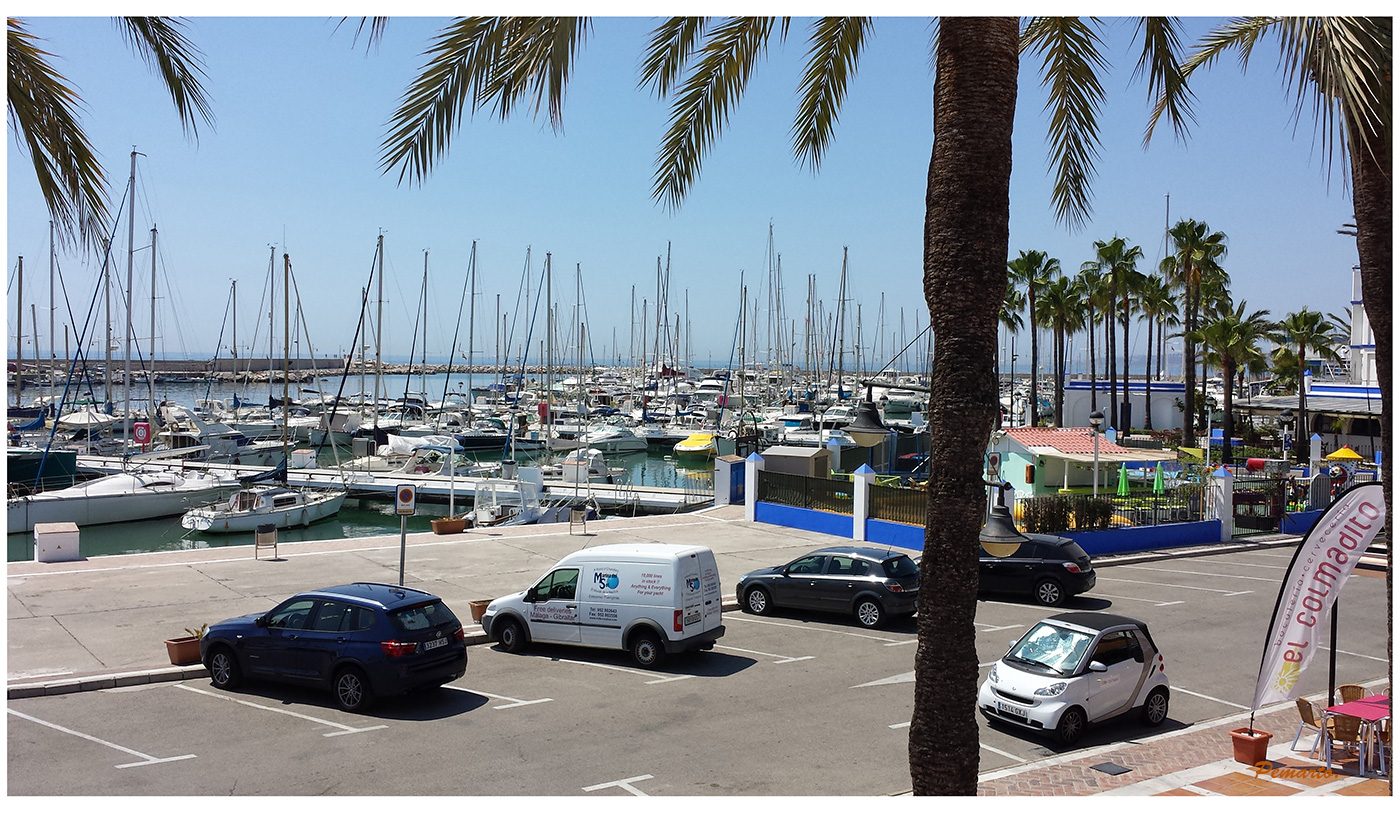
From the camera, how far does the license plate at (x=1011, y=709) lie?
12758 mm

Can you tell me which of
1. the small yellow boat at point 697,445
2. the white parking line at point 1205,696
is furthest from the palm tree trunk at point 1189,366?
the white parking line at point 1205,696

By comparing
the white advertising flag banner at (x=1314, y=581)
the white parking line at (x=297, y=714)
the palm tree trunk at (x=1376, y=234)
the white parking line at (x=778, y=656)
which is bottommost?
the white parking line at (x=778, y=656)

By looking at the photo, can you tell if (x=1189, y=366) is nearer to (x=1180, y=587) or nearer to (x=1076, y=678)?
(x=1180, y=587)

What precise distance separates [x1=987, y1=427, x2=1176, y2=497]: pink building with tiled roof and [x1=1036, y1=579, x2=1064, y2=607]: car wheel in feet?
58.3

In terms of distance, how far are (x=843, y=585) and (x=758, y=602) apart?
195cm

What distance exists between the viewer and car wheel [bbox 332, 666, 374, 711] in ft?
43.0

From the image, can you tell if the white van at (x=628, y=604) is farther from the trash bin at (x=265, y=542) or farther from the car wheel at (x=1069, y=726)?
the trash bin at (x=265, y=542)

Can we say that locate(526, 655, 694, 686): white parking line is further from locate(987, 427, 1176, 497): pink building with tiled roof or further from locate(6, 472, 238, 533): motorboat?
locate(6, 472, 238, 533): motorboat

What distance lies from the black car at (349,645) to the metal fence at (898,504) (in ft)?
52.3

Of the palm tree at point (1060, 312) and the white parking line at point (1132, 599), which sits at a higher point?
the palm tree at point (1060, 312)

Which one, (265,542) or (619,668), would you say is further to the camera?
(265,542)

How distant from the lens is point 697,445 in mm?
65500

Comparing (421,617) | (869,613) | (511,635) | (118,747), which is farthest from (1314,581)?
(118,747)

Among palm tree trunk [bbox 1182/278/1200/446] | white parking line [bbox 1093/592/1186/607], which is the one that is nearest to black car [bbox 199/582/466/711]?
white parking line [bbox 1093/592/1186/607]
